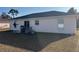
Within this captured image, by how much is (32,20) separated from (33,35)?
241 mm

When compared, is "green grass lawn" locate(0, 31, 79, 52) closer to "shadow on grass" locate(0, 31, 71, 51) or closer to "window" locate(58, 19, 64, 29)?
"shadow on grass" locate(0, 31, 71, 51)

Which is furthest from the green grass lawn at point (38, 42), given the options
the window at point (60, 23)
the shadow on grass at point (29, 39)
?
the window at point (60, 23)

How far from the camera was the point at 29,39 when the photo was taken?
2531cm

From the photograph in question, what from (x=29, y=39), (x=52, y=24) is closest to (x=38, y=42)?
(x=29, y=39)

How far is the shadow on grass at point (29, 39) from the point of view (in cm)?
2530

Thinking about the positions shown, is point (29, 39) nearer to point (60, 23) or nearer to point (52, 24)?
point (52, 24)

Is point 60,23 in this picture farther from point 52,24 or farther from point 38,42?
point 38,42

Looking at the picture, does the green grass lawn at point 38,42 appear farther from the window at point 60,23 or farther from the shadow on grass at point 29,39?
the window at point 60,23

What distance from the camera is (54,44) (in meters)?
25.3

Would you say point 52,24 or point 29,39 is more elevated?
point 52,24

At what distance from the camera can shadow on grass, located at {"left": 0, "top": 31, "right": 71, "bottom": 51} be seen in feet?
83.0

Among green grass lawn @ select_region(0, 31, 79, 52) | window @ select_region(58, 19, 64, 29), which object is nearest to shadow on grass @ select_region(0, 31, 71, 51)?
green grass lawn @ select_region(0, 31, 79, 52)

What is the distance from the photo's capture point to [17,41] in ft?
83.0
